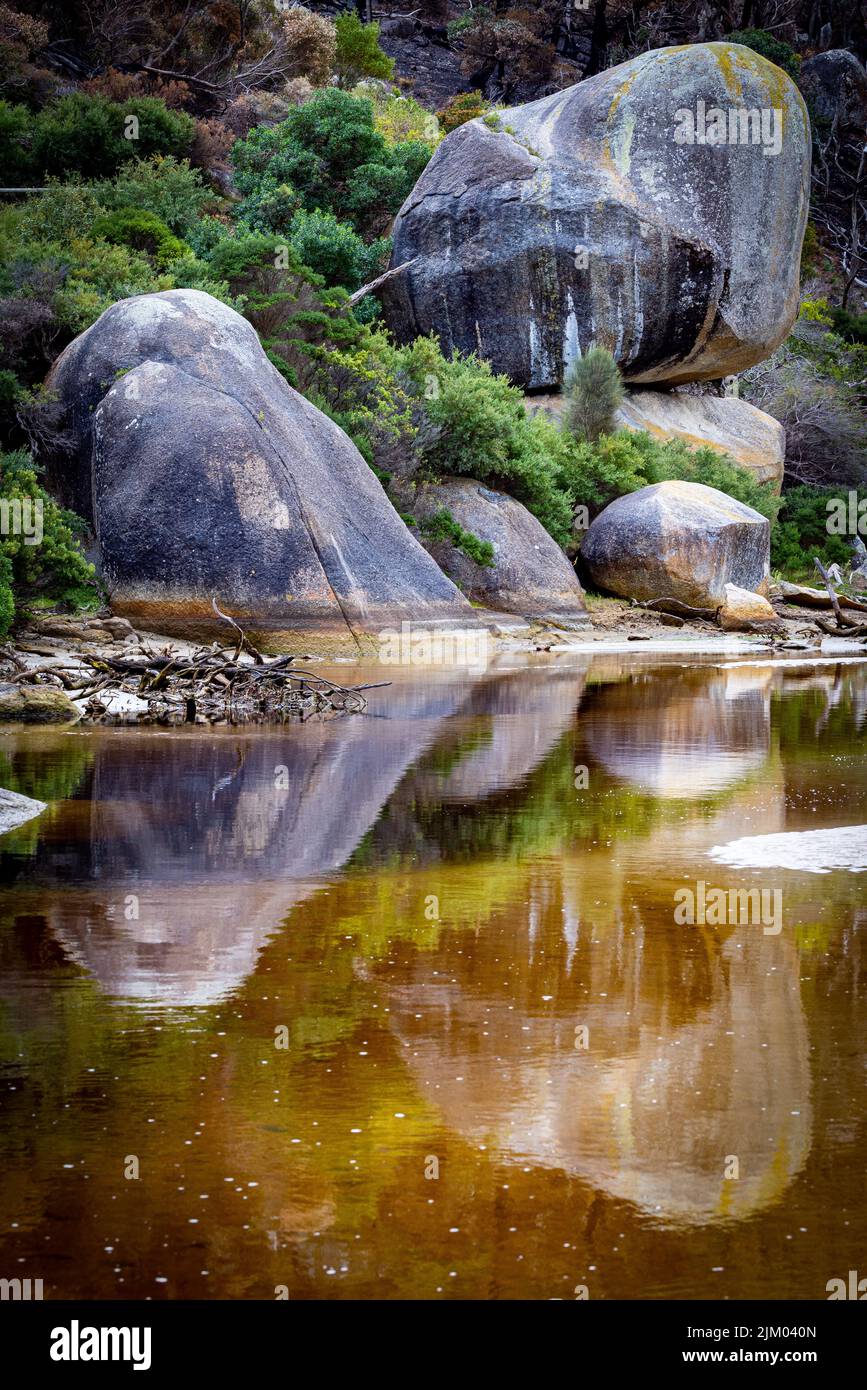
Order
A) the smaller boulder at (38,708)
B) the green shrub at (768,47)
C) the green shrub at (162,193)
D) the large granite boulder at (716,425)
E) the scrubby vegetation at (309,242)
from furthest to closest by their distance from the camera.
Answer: the green shrub at (768,47), the large granite boulder at (716,425), the green shrub at (162,193), the scrubby vegetation at (309,242), the smaller boulder at (38,708)

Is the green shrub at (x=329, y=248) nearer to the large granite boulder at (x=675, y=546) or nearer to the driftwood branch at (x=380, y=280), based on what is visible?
the driftwood branch at (x=380, y=280)

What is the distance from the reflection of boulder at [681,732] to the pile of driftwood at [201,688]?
8.73 feet

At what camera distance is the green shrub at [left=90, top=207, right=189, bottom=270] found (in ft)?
97.0

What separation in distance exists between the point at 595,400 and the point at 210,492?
14135 millimetres

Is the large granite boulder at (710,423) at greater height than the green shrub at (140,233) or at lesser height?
lesser

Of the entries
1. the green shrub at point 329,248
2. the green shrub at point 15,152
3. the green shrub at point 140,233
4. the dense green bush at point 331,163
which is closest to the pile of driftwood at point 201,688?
the green shrub at point 140,233

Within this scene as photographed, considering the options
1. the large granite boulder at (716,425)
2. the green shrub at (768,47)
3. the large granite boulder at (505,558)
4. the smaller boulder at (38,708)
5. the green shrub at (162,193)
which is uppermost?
the green shrub at (768,47)

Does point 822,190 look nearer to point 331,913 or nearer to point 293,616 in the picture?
point 293,616

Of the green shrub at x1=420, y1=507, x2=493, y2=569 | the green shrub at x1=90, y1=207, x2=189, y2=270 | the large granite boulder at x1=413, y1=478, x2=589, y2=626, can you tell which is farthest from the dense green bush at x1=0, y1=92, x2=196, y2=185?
the green shrub at x1=420, y1=507, x2=493, y2=569

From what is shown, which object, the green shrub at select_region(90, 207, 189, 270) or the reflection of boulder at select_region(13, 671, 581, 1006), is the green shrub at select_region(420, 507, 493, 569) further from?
the reflection of boulder at select_region(13, 671, 581, 1006)

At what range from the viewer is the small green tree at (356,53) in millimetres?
50969

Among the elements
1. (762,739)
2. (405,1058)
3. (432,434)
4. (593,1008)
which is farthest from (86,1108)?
(432,434)

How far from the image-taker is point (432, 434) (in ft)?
88.5

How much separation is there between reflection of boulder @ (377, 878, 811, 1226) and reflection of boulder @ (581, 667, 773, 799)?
12.9 ft
